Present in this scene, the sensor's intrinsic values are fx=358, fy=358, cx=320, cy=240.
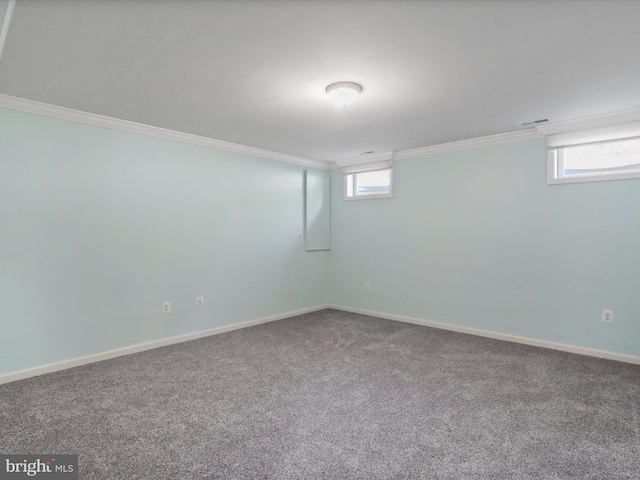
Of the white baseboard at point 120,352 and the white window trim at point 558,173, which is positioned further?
the white window trim at point 558,173

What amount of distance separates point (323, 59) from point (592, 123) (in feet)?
9.34

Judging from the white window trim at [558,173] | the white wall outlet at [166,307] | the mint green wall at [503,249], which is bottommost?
the white wall outlet at [166,307]

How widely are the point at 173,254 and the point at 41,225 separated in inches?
47.8

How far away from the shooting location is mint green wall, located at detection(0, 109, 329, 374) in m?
3.01

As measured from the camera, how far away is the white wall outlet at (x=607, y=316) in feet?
11.3

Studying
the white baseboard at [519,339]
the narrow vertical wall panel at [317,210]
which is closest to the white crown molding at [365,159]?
the narrow vertical wall panel at [317,210]

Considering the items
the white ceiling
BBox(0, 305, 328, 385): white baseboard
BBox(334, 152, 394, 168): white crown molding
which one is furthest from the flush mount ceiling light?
BBox(0, 305, 328, 385): white baseboard

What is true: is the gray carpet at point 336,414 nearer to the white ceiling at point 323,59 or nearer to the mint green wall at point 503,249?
the mint green wall at point 503,249

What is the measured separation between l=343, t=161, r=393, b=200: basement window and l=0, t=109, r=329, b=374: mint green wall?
1.08 metres

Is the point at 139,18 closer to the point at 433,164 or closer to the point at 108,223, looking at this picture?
the point at 108,223

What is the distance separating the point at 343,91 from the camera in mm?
2666

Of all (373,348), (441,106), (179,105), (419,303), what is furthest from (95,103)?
(419,303)

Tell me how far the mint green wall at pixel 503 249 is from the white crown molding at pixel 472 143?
66mm

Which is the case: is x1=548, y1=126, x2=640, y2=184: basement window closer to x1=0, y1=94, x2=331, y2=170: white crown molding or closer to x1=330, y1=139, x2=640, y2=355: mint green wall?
x1=330, y1=139, x2=640, y2=355: mint green wall
